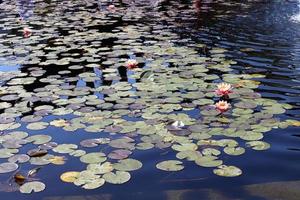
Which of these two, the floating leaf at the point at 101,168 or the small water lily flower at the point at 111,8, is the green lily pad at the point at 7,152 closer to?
the floating leaf at the point at 101,168

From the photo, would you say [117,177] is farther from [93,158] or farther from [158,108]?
[158,108]

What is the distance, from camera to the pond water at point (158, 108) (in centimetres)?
279

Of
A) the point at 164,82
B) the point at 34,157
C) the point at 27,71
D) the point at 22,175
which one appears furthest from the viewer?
the point at 27,71

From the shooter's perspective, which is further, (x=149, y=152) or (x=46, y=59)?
(x=46, y=59)

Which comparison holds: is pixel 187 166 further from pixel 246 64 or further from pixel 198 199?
pixel 246 64

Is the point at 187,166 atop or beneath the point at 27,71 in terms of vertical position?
beneath

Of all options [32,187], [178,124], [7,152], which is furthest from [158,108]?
[32,187]

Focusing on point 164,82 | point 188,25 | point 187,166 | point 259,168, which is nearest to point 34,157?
point 187,166

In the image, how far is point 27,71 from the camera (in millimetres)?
5223

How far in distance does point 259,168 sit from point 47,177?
148 cm

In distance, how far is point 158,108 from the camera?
3.89 meters

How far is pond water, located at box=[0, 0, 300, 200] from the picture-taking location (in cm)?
279

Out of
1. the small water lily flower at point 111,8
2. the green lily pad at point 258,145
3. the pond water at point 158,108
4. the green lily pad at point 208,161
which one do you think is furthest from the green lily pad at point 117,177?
the small water lily flower at point 111,8

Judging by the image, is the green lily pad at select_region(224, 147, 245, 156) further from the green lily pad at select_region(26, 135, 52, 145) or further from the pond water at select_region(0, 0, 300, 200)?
the green lily pad at select_region(26, 135, 52, 145)
